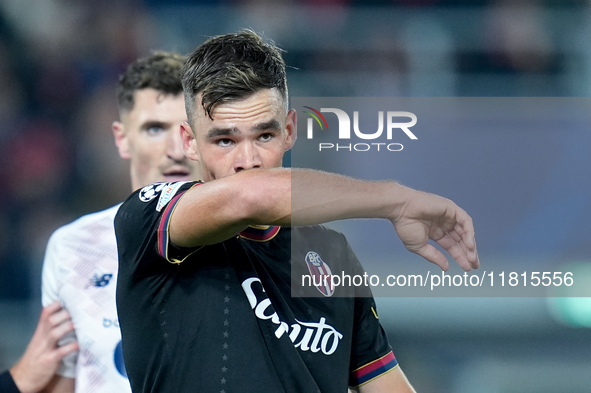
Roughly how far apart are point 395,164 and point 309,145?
0.78m

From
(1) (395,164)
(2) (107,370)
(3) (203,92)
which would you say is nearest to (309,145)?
(1) (395,164)

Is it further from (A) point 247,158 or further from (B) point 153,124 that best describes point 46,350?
(A) point 247,158

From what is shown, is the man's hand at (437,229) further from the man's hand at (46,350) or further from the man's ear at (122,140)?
the man's ear at (122,140)

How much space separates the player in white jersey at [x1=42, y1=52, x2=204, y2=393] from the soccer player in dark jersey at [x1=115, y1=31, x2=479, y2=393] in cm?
135

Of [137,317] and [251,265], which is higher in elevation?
[251,265]

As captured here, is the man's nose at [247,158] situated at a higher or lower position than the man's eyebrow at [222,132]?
lower

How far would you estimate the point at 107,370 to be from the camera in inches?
125

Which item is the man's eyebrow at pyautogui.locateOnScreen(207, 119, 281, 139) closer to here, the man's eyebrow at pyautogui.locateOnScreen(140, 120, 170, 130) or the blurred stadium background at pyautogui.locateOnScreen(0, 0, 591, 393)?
the man's eyebrow at pyautogui.locateOnScreen(140, 120, 170, 130)

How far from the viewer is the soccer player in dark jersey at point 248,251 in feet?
5.17

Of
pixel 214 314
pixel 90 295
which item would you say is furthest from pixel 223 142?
pixel 90 295

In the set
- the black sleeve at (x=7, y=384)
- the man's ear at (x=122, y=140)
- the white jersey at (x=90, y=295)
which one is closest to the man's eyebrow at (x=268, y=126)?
the white jersey at (x=90, y=295)

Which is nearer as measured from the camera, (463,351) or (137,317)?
(137,317)

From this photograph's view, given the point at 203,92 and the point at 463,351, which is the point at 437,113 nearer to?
the point at 463,351

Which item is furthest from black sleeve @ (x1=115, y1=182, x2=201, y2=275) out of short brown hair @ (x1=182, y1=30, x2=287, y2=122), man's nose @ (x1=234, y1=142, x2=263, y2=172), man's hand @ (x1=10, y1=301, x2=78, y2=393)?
man's hand @ (x1=10, y1=301, x2=78, y2=393)
